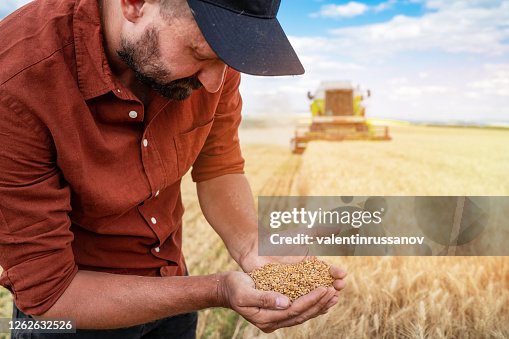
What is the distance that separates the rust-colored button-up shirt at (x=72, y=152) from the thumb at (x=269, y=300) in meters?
0.48

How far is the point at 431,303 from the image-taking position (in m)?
2.66

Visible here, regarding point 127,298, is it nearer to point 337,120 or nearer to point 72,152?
point 72,152

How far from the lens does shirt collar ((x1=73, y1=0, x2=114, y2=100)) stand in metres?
1.61

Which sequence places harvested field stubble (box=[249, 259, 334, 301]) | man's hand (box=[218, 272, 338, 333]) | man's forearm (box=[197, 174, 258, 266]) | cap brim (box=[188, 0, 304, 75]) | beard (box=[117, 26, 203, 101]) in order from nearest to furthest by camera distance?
cap brim (box=[188, 0, 304, 75]), beard (box=[117, 26, 203, 101]), man's hand (box=[218, 272, 338, 333]), harvested field stubble (box=[249, 259, 334, 301]), man's forearm (box=[197, 174, 258, 266])

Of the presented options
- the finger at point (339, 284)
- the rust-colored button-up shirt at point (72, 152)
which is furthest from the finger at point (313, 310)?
the rust-colored button-up shirt at point (72, 152)

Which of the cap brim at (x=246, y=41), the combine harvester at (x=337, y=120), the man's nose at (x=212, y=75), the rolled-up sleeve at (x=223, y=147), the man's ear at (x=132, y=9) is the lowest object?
the combine harvester at (x=337, y=120)

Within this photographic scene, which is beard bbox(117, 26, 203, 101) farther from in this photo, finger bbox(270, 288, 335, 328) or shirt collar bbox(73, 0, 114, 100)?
finger bbox(270, 288, 335, 328)

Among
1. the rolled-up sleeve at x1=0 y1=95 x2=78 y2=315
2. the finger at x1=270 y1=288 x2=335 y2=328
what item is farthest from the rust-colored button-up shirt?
the finger at x1=270 y1=288 x2=335 y2=328

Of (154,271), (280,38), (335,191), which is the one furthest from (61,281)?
(335,191)

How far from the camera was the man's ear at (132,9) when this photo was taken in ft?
5.10

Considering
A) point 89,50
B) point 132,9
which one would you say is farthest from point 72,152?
point 132,9

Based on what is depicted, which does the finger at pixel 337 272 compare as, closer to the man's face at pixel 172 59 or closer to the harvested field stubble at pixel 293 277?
the harvested field stubble at pixel 293 277

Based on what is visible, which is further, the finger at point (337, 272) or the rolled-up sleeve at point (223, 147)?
the rolled-up sleeve at point (223, 147)

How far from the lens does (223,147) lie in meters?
2.28
